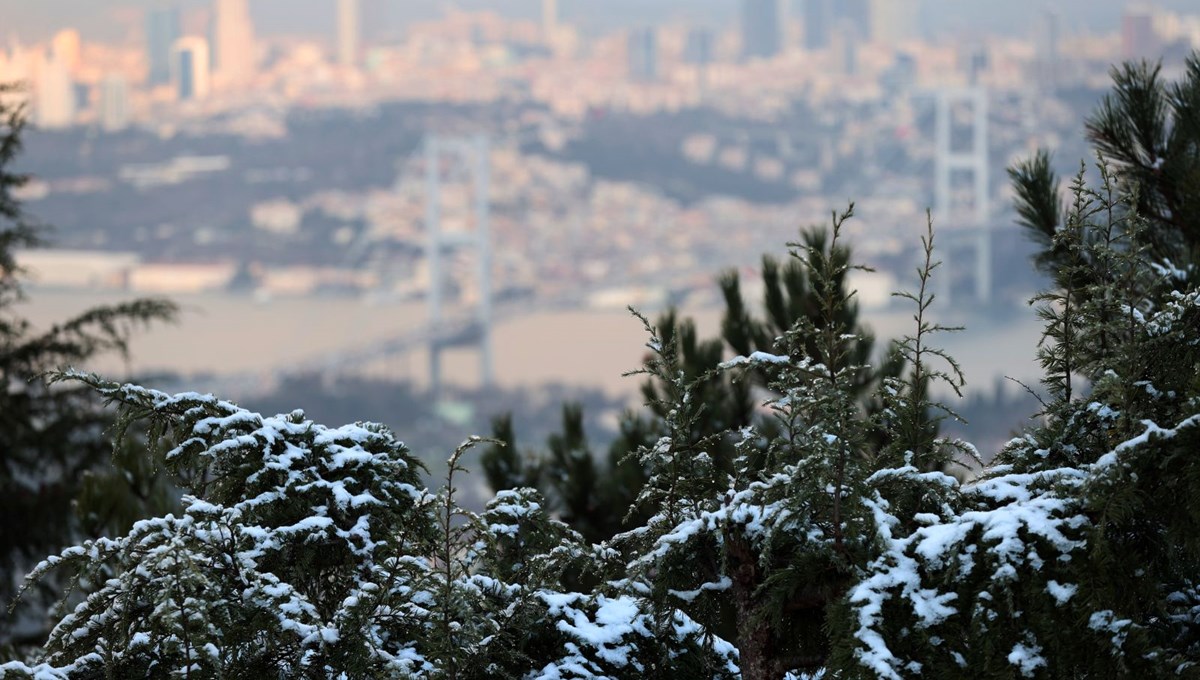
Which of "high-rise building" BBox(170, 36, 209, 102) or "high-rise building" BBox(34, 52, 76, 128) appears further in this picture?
"high-rise building" BBox(170, 36, 209, 102)

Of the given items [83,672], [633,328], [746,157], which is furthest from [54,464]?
[746,157]

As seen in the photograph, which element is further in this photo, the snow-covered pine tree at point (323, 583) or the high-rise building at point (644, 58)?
the high-rise building at point (644, 58)

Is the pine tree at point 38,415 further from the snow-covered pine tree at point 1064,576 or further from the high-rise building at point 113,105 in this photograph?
the high-rise building at point 113,105

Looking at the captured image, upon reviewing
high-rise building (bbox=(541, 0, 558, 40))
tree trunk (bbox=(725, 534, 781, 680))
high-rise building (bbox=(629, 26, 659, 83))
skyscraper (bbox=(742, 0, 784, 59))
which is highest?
high-rise building (bbox=(541, 0, 558, 40))

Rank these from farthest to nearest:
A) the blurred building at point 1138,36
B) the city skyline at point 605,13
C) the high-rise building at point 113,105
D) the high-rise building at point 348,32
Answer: the city skyline at point 605,13 < the high-rise building at point 348,32 < the high-rise building at point 113,105 < the blurred building at point 1138,36

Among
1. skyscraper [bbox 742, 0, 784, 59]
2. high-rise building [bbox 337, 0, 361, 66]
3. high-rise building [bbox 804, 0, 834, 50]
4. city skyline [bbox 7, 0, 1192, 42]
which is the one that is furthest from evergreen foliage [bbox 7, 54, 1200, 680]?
high-rise building [bbox 804, 0, 834, 50]

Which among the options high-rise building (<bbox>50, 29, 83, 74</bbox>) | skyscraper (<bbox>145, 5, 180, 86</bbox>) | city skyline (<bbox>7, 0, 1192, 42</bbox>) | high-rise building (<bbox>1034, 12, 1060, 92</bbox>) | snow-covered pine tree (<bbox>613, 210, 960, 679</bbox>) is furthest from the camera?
city skyline (<bbox>7, 0, 1192, 42</bbox>)

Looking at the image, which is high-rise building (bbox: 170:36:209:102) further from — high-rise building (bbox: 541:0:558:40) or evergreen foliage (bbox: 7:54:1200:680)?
evergreen foliage (bbox: 7:54:1200:680)

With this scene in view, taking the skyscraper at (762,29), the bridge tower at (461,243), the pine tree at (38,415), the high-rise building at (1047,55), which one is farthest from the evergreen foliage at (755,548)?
the skyscraper at (762,29)
